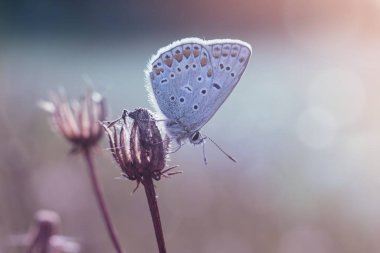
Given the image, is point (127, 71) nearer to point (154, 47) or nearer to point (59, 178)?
point (154, 47)

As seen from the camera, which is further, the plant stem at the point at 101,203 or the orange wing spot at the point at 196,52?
the orange wing spot at the point at 196,52

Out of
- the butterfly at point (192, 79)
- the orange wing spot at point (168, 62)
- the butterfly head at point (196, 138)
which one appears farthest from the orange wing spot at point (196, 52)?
the butterfly head at point (196, 138)

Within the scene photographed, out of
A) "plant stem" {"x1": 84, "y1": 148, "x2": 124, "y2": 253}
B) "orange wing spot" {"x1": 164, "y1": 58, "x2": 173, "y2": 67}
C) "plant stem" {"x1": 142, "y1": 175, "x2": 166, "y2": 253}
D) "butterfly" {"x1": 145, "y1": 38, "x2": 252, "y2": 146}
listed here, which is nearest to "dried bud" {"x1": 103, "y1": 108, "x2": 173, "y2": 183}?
"plant stem" {"x1": 142, "y1": 175, "x2": 166, "y2": 253}

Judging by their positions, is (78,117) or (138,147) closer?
(138,147)

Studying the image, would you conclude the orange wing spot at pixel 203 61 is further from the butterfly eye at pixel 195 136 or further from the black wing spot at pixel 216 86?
the butterfly eye at pixel 195 136

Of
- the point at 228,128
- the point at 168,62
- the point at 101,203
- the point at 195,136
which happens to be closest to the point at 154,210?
the point at 101,203

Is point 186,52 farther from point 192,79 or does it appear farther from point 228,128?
point 228,128
